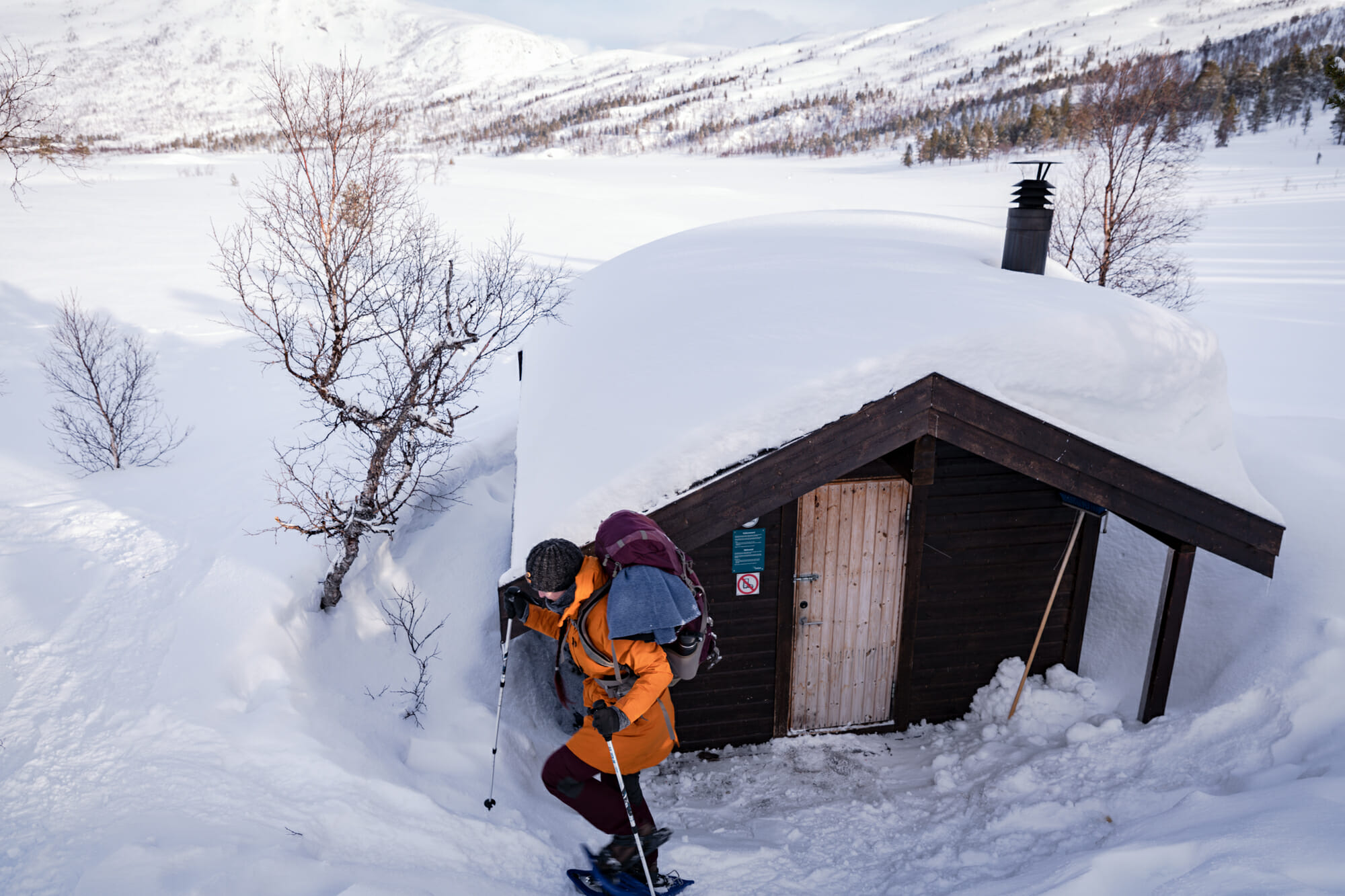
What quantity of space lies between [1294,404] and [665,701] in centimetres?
1264

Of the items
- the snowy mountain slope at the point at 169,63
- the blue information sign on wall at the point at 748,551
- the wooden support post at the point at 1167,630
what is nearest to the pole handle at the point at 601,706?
the blue information sign on wall at the point at 748,551

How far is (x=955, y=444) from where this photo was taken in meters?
4.26

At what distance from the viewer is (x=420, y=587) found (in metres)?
6.20

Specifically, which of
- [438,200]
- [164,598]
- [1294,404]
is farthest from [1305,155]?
[164,598]

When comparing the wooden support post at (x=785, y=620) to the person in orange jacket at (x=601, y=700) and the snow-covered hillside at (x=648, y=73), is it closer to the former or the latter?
the person in orange jacket at (x=601, y=700)

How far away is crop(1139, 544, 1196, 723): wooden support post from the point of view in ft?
16.3

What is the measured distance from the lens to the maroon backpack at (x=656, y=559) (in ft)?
11.0

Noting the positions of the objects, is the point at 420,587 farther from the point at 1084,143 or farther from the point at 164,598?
the point at 1084,143

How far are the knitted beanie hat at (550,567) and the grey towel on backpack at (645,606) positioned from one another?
0.81 ft

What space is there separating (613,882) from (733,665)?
83.4 inches

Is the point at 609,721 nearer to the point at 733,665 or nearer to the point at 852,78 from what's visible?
the point at 733,665

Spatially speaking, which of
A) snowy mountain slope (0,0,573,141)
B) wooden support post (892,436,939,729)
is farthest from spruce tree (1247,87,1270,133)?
snowy mountain slope (0,0,573,141)

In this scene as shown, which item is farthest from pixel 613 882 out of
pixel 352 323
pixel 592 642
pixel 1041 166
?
pixel 352 323

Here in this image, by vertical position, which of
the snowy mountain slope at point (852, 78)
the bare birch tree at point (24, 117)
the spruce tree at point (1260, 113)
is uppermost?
the snowy mountain slope at point (852, 78)
